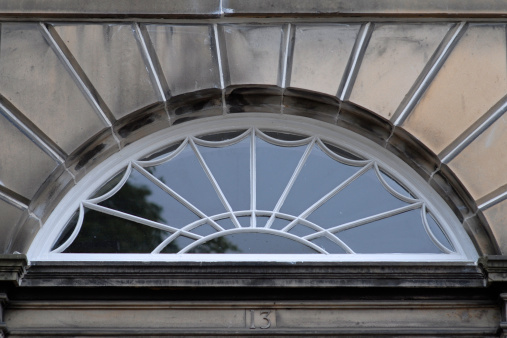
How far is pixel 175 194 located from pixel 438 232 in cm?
227

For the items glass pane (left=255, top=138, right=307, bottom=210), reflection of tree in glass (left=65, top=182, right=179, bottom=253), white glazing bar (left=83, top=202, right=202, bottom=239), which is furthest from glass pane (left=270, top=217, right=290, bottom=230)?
reflection of tree in glass (left=65, top=182, right=179, bottom=253)

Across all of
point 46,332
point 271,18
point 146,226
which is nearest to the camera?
point 46,332

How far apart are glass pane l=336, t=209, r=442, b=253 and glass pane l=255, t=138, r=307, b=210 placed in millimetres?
663

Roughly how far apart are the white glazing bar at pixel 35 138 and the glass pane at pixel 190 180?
2.70ft

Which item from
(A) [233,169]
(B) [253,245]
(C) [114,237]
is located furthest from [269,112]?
(C) [114,237]

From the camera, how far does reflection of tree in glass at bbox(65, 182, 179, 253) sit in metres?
7.79

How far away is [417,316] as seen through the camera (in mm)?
7484

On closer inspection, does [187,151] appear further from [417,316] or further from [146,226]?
[417,316]

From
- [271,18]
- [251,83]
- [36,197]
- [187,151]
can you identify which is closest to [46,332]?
[36,197]

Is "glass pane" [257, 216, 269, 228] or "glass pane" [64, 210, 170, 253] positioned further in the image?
"glass pane" [257, 216, 269, 228]

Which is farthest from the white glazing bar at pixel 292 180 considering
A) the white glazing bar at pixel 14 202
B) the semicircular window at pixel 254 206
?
the white glazing bar at pixel 14 202

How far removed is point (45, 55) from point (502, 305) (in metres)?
4.38

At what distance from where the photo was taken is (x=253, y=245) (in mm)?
7824

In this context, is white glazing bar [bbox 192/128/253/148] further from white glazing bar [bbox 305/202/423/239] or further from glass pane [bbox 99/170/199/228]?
white glazing bar [bbox 305/202/423/239]
